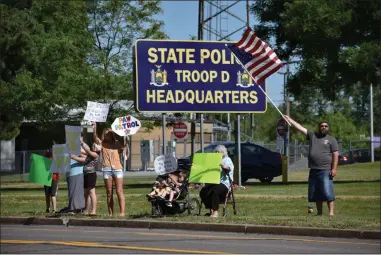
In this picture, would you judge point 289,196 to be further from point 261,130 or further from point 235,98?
point 261,130

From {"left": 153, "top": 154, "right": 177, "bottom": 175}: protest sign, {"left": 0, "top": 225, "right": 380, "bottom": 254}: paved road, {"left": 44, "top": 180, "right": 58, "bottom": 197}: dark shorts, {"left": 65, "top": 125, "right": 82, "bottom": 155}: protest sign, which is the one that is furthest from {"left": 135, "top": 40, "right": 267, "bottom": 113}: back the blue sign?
{"left": 0, "top": 225, "right": 380, "bottom": 254}: paved road

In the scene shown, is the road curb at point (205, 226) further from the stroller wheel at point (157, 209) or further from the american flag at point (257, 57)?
the american flag at point (257, 57)

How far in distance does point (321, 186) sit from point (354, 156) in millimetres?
43811

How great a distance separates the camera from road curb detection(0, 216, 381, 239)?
1483 centimetres

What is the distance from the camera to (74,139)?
19500 mm

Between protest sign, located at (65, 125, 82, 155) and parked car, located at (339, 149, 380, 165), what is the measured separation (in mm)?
40847

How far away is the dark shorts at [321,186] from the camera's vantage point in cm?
1734

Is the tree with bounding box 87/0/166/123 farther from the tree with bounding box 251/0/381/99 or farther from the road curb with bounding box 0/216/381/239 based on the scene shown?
the road curb with bounding box 0/216/381/239

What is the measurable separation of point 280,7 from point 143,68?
11806 mm

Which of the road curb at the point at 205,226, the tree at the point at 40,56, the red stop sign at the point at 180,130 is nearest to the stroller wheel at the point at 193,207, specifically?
the road curb at the point at 205,226

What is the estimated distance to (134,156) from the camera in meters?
51.8

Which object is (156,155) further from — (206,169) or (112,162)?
(206,169)

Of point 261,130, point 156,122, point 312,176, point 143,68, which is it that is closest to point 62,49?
point 156,122

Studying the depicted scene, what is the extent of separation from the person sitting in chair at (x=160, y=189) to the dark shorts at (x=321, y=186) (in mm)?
3221
